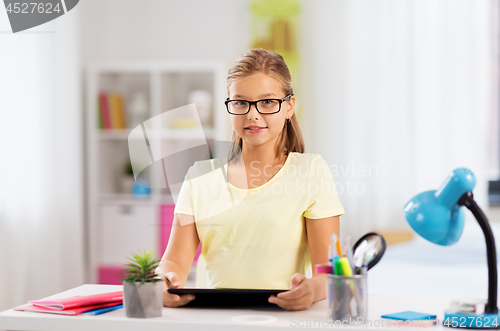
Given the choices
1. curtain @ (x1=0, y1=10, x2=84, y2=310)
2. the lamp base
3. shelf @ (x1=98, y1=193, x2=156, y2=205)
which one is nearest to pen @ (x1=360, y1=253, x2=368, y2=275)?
the lamp base

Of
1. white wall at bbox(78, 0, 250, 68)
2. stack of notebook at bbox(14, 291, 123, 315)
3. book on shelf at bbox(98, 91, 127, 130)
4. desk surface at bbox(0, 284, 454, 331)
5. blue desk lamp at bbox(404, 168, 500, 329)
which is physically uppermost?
white wall at bbox(78, 0, 250, 68)

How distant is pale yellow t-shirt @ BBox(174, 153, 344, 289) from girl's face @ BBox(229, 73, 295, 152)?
93 millimetres

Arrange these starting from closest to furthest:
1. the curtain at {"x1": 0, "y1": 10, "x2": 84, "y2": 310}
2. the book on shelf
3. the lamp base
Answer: the lamp base, the curtain at {"x1": 0, "y1": 10, "x2": 84, "y2": 310}, the book on shelf

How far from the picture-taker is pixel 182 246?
112 centimetres

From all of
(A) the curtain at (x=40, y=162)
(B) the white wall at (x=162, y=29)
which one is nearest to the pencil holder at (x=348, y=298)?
(A) the curtain at (x=40, y=162)

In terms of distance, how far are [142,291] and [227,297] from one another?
130 millimetres

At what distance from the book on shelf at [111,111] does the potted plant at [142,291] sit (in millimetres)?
2235

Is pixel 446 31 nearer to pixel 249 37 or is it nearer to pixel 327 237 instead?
pixel 249 37

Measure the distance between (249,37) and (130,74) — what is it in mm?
668

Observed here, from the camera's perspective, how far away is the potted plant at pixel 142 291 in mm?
808

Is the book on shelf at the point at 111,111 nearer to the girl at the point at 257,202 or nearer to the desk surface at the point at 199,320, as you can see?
the girl at the point at 257,202

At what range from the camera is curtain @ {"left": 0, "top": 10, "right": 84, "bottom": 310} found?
2.38 m

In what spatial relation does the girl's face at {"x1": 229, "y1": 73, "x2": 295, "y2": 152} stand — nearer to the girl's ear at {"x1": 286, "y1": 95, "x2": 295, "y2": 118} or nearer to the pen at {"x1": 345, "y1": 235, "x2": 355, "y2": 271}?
the girl's ear at {"x1": 286, "y1": 95, "x2": 295, "y2": 118}

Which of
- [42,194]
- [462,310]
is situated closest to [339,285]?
[462,310]
